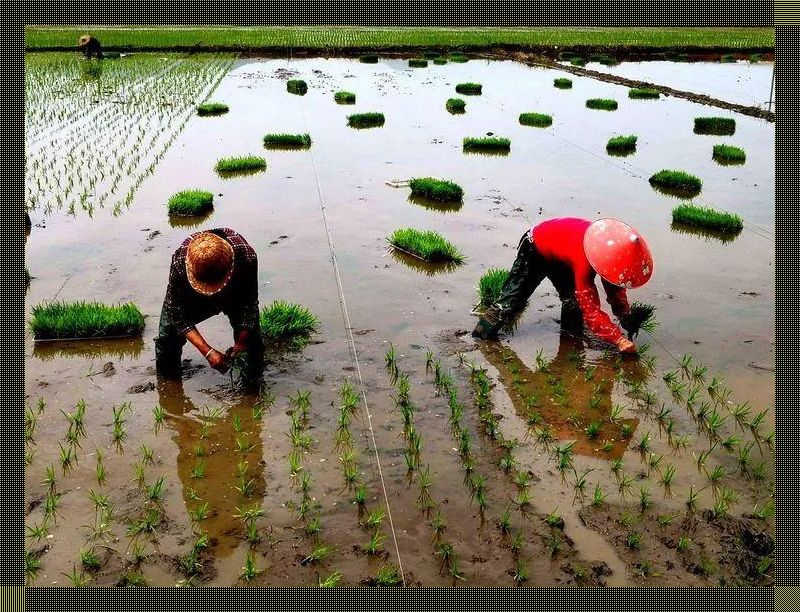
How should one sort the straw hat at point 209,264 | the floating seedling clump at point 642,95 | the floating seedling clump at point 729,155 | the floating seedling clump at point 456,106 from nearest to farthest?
the straw hat at point 209,264 → the floating seedling clump at point 729,155 → the floating seedling clump at point 456,106 → the floating seedling clump at point 642,95

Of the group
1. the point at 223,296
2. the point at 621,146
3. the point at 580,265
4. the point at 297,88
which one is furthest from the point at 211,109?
the point at 580,265

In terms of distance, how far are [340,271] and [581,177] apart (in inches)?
190

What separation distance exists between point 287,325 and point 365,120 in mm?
8885

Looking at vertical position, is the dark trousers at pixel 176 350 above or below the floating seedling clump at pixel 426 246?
below

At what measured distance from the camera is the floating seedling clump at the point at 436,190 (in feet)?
28.3

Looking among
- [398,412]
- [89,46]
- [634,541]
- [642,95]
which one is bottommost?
[634,541]

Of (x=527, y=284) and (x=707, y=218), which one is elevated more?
(x=707, y=218)

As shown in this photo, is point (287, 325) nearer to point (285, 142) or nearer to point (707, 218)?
point (707, 218)

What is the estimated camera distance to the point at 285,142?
37.6ft

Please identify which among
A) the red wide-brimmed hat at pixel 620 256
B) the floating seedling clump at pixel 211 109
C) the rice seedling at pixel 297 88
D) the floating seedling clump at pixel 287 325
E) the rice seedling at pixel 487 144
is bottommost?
the floating seedling clump at pixel 287 325

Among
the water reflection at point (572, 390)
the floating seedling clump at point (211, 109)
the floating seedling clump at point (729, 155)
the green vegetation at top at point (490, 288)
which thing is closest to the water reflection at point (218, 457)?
the water reflection at point (572, 390)

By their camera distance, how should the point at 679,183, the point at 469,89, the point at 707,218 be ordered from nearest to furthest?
the point at 707,218 → the point at 679,183 → the point at 469,89

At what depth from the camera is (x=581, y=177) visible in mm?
9891

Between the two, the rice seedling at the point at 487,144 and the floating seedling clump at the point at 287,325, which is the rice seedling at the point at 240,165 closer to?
the rice seedling at the point at 487,144
